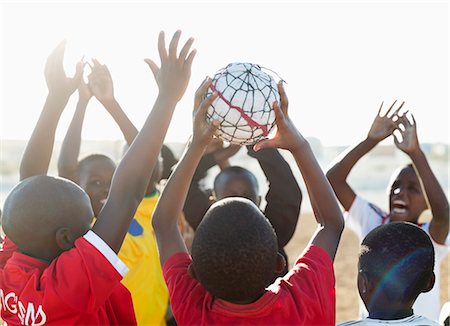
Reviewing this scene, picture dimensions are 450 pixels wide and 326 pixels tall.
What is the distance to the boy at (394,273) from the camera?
2.86 m

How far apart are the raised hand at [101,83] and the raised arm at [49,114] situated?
0.37ft

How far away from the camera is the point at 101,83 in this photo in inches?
146

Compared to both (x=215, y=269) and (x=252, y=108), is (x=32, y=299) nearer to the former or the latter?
(x=215, y=269)

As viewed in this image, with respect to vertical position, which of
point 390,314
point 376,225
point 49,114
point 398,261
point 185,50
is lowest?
point 376,225

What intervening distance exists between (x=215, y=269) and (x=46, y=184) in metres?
0.85

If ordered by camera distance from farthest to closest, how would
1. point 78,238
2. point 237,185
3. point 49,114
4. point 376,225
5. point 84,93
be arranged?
1. point 376,225
2. point 237,185
3. point 84,93
4. point 49,114
5. point 78,238

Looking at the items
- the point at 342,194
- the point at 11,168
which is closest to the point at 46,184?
the point at 342,194

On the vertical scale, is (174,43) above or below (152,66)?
above

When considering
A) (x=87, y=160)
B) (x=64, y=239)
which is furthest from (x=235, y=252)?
(x=87, y=160)

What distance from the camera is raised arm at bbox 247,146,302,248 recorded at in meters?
4.08

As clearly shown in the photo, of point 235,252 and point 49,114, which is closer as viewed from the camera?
point 235,252

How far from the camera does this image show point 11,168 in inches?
A: 1315

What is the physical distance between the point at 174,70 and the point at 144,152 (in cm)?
38

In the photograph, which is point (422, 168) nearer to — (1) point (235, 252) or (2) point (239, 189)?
(2) point (239, 189)
